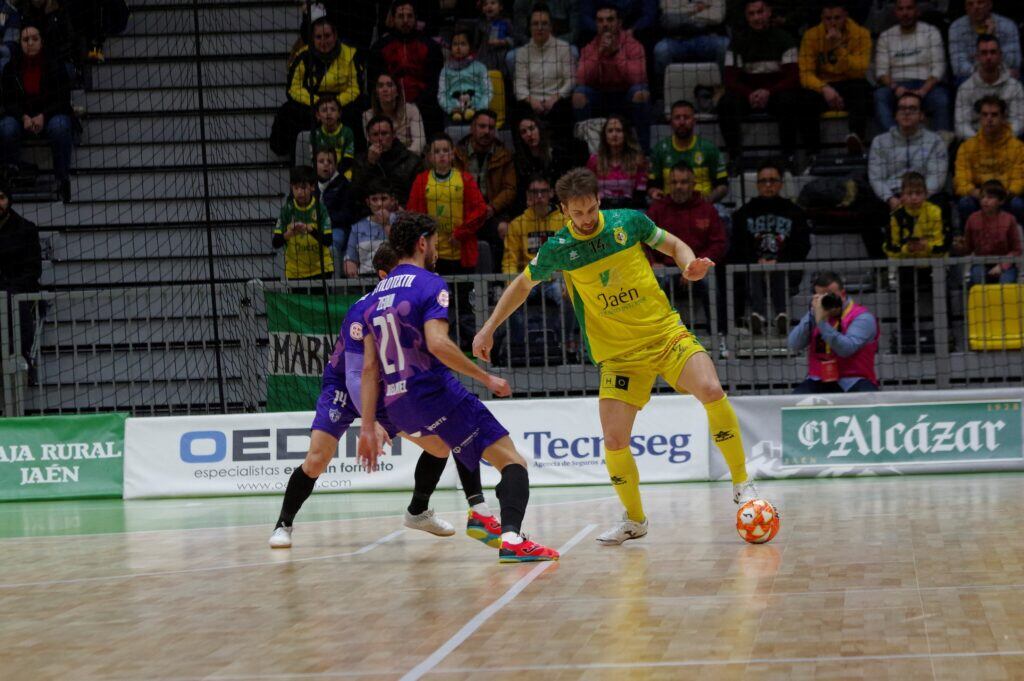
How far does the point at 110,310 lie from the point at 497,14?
5.62m

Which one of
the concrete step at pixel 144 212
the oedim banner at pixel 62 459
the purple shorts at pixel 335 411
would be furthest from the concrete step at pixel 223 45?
the purple shorts at pixel 335 411

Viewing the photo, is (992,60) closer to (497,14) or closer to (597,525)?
(497,14)

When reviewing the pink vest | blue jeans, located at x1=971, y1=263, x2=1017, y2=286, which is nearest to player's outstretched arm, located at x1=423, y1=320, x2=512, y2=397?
the pink vest

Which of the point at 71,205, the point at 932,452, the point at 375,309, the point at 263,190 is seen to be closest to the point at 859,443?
the point at 932,452

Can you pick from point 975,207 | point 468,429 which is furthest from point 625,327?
point 975,207

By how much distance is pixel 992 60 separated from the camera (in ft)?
46.3

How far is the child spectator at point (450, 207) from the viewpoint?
43.8ft

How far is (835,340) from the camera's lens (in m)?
11.7

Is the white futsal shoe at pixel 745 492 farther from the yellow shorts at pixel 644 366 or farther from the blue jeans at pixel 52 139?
the blue jeans at pixel 52 139

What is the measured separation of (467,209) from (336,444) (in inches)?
215

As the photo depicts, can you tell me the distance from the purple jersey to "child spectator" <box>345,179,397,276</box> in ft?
19.2

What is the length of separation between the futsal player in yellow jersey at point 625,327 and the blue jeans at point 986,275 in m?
5.76

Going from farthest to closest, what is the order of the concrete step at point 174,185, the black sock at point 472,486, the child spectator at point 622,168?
the concrete step at point 174,185
the child spectator at point 622,168
the black sock at point 472,486

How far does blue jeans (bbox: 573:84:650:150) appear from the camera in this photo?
14734 mm
